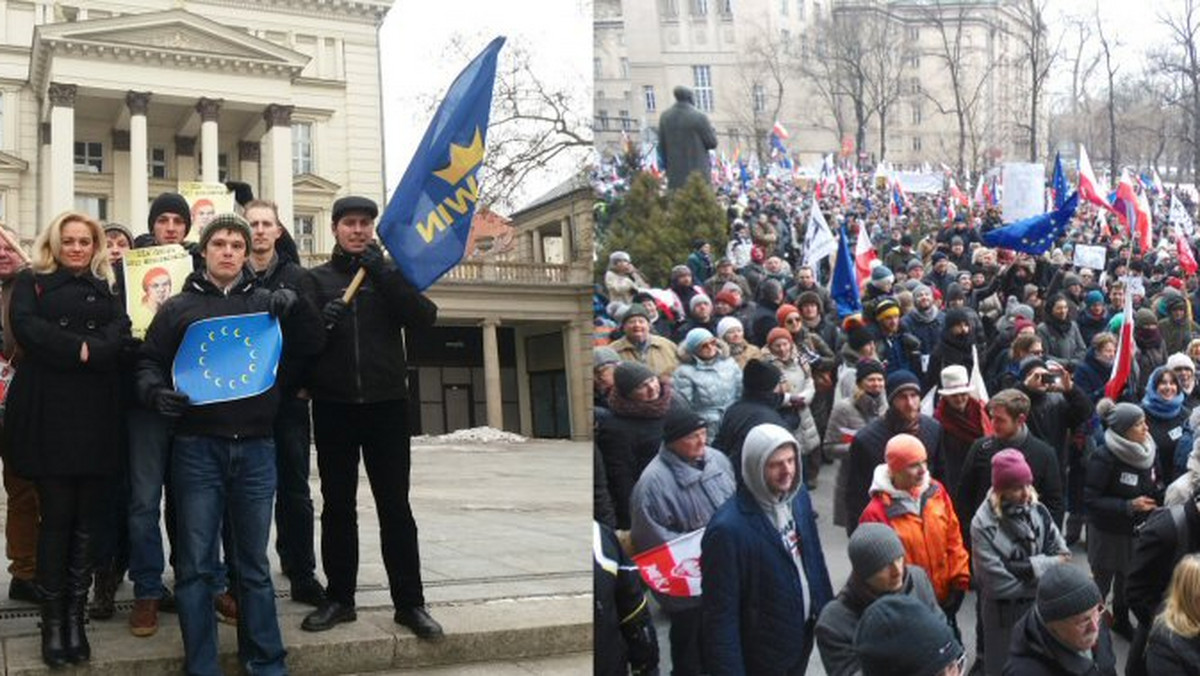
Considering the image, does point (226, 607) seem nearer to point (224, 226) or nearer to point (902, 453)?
point (224, 226)

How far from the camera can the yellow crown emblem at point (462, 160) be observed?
3002 mm

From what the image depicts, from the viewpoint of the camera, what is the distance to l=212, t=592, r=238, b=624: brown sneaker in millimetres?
4527

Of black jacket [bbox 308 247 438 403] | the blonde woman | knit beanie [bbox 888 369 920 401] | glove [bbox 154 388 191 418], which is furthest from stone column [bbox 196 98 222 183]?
the blonde woman

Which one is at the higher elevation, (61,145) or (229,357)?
(61,145)

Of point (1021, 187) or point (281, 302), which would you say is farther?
point (281, 302)

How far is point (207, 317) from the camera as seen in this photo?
3.93 meters

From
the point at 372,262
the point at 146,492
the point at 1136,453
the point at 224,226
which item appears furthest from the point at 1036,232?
the point at 146,492

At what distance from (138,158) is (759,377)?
2780mm

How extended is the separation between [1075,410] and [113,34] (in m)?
3.21

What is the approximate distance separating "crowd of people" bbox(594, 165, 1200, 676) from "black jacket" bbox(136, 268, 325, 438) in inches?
77.2

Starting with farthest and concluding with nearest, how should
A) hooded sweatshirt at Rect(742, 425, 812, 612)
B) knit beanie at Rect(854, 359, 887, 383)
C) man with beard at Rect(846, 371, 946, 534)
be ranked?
knit beanie at Rect(854, 359, 887, 383), man with beard at Rect(846, 371, 946, 534), hooded sweatshirt at Rect(742, 425, 812, 612)

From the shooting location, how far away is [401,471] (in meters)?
4.17

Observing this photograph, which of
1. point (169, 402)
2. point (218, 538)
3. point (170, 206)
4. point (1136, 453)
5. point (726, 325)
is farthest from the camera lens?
point (170, 206)

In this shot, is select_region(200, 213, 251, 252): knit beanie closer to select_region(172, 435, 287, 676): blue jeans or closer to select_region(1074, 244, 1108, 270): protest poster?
select_region(172, 435, 287, 676): blue jeans
